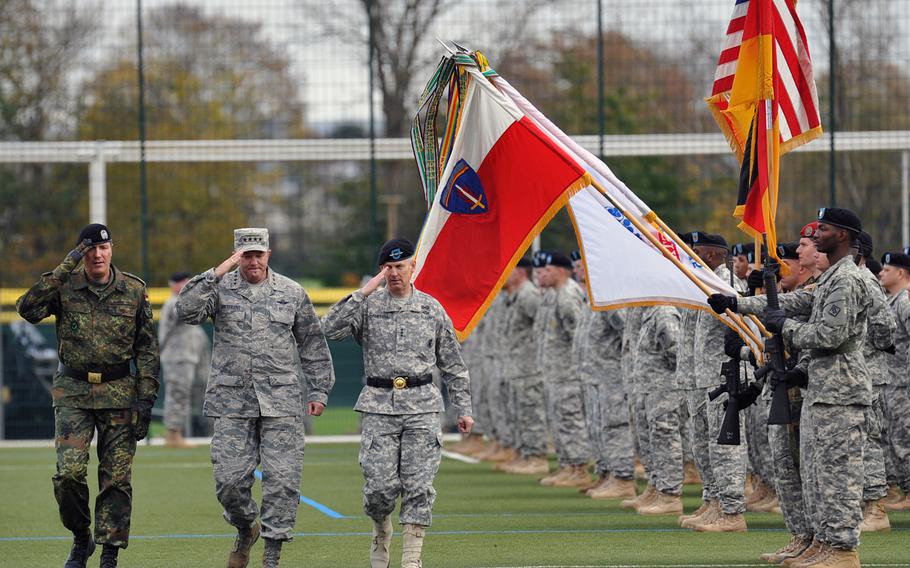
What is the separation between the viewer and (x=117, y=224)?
2544 cm

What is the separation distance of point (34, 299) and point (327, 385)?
2056mm

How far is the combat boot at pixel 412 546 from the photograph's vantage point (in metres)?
10.8

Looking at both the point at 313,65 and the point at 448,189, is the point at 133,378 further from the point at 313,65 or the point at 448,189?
the point at 313,65

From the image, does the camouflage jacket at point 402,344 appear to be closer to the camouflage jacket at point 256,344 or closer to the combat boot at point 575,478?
the camouflage jacket at point 256,344

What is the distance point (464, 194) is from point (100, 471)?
10.4 feet

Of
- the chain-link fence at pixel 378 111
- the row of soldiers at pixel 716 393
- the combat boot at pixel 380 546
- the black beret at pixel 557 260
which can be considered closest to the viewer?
the row of soldiers at pixel 716 393

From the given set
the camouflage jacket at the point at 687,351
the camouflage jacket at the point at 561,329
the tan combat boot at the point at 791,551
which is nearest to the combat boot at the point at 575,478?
the camouflage jacket at the point at 561,329

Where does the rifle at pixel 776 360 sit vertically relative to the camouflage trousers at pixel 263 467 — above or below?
above

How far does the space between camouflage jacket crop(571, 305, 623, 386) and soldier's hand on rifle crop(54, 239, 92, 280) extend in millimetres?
6362

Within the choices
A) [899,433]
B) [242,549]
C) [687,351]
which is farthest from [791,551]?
[242,549]

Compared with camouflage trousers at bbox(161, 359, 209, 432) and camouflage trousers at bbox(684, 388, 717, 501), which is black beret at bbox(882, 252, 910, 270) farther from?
camouflage trousers at bbox(161, 359, 209, 432)

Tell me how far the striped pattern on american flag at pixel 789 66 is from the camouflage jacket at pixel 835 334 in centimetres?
130

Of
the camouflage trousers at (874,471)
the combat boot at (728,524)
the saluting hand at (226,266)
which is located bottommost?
the combat boot at (728,524)

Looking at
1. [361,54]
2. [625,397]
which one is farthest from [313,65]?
[625,397]
